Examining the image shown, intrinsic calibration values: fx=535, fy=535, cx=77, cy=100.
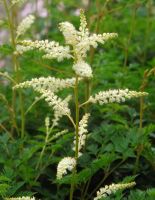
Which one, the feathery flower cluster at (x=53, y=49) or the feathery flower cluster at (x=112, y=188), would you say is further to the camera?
the feathery flower cluster at (x=112, y=188)

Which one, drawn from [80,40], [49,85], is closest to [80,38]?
[80,40]

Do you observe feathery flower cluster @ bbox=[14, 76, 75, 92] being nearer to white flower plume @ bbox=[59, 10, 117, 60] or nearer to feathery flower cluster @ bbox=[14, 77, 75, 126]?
feathery flower cluster @ bbox=[14, 77, 75, 126]

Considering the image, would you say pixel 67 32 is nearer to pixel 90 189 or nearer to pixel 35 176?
pixel 35 176

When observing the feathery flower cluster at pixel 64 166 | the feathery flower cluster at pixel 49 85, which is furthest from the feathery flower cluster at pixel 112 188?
the feathery flower cluster at pixel 49 85

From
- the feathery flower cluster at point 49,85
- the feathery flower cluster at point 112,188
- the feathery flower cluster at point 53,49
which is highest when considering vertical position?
the feathery flower cluster at point 53,49

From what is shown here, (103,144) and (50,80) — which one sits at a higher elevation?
(50,80)

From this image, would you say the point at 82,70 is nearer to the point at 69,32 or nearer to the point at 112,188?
the point at 69,32

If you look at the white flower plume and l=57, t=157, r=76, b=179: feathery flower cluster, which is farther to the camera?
l=57, t=157, r=76, b=179: feathery flower cluster

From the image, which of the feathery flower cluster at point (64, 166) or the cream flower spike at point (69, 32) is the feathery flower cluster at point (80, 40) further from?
the feathery flower cluster at point (64, 166)

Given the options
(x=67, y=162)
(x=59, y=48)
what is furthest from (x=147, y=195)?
(x=59, y=48)

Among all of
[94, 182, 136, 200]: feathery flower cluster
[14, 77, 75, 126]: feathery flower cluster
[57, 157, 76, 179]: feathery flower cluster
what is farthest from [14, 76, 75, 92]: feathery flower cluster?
[94, 182, 136, 200]: feathery flower cluster

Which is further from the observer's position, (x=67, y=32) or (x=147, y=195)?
(x=147, y=195)
